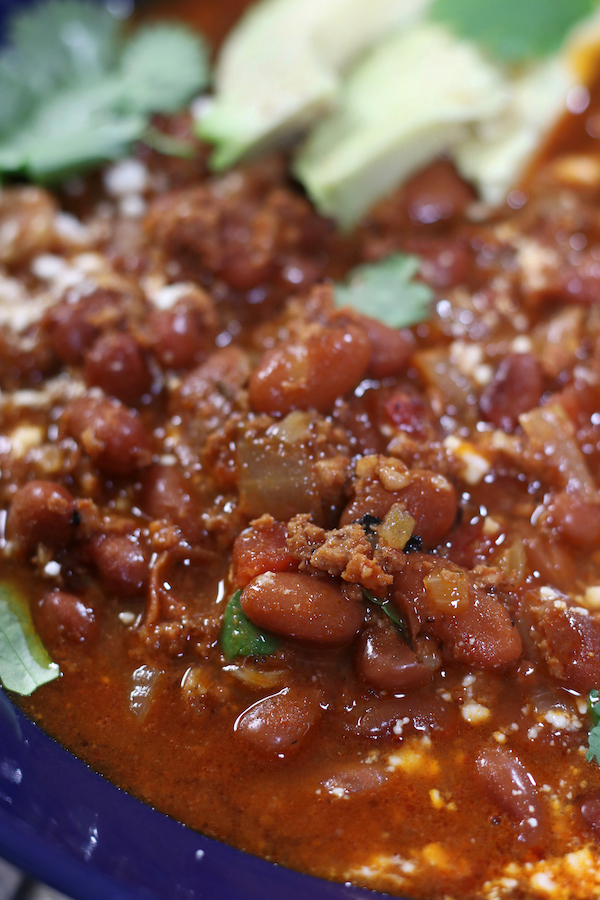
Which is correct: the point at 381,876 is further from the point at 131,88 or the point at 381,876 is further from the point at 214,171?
the point at 131,88

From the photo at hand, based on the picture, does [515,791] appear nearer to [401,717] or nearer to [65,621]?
[401,717]

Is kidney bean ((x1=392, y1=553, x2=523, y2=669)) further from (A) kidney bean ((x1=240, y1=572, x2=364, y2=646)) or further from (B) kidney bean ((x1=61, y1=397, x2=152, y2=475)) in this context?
(B) kidney bean ((x1=61, y1=397, x2=152, y2=475))

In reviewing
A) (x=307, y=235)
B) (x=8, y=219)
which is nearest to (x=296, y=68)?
(x=307, y=235)

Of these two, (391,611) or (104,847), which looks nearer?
(104,847)

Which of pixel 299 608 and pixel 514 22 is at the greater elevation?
pixel 514 22

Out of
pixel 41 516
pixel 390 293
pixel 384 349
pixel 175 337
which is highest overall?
pixel 390 293

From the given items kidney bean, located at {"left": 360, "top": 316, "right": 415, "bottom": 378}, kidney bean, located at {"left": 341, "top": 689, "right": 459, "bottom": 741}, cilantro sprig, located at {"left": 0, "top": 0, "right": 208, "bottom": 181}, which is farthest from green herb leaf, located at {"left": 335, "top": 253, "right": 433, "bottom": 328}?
kidney bean, located at {"left": 341, "top": 689, "right": 459, "bottom": 741}

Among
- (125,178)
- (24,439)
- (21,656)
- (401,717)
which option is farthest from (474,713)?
(125,178)
